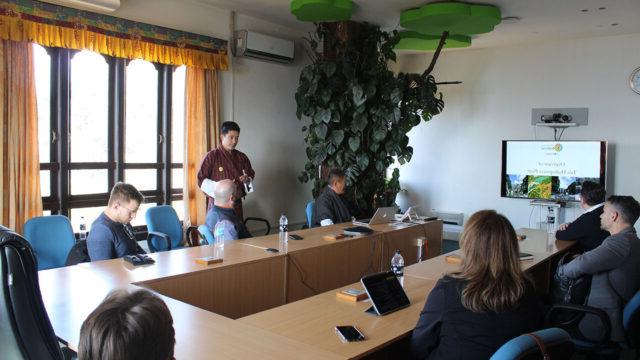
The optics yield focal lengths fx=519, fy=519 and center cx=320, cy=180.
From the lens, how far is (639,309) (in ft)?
8.87

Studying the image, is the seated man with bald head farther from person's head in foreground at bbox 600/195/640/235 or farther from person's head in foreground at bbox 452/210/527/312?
person's head in foreground at bbox 600/195/640/235

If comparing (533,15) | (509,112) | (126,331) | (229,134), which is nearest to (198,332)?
(126,331)

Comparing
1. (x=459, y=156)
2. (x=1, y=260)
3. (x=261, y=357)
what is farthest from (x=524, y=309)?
(x=459, y=156)

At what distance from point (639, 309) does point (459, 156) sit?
17.5 feet

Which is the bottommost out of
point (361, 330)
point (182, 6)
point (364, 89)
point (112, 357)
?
point (361, 330)

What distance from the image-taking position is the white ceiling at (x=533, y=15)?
17.2 feet

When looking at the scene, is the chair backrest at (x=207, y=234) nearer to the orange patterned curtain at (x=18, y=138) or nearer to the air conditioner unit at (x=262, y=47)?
the orange patterned curtain at (x=18, y=138)

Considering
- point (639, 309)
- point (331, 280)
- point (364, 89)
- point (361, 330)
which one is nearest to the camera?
point (361, 330)

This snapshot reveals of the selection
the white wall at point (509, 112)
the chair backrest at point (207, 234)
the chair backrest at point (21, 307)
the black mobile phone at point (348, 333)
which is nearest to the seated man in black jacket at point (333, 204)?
the chair backrest at point (207, 234)

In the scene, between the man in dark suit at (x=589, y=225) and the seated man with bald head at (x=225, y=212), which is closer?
the seated man with bald head at (x=225, y=212)

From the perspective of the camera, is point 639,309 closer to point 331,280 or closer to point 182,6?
point 331,280

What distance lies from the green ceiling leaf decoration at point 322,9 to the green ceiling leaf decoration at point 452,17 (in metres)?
0.71

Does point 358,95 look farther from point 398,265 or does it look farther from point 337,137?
point 398,265

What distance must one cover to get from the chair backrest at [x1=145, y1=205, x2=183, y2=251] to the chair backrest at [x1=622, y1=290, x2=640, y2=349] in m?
3.58
